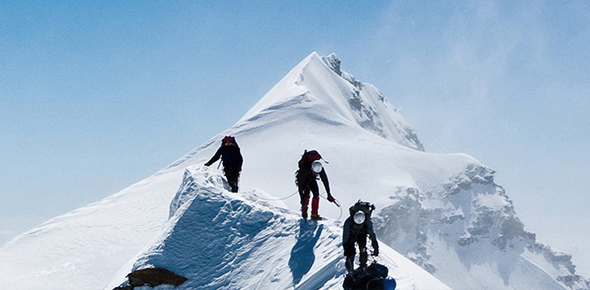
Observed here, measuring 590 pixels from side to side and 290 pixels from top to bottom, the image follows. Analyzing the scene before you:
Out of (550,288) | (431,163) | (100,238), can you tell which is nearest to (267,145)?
(100,238)

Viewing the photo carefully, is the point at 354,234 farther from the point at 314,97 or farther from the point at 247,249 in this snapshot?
the point at 314,97

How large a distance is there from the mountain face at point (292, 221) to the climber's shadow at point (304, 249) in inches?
1.3

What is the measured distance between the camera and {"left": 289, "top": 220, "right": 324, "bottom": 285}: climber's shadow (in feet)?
38.5

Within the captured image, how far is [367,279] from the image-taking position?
9086 millimetres

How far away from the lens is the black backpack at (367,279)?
8914 millimetres

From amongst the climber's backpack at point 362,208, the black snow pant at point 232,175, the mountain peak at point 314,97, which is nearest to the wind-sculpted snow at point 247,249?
the black snow pant at point 232,175

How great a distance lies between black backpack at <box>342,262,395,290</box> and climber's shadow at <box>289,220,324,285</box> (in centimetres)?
239

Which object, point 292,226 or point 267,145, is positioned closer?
point 292,226

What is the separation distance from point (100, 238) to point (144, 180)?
3207 cm

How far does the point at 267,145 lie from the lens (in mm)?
102750

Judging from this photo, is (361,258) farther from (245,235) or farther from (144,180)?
(144,180)

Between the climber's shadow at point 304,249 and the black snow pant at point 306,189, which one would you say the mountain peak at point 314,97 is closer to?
the black snow pant at point 306,189

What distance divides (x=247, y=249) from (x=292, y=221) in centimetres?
132

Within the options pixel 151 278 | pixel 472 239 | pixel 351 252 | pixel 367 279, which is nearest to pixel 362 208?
pixel 351 252
